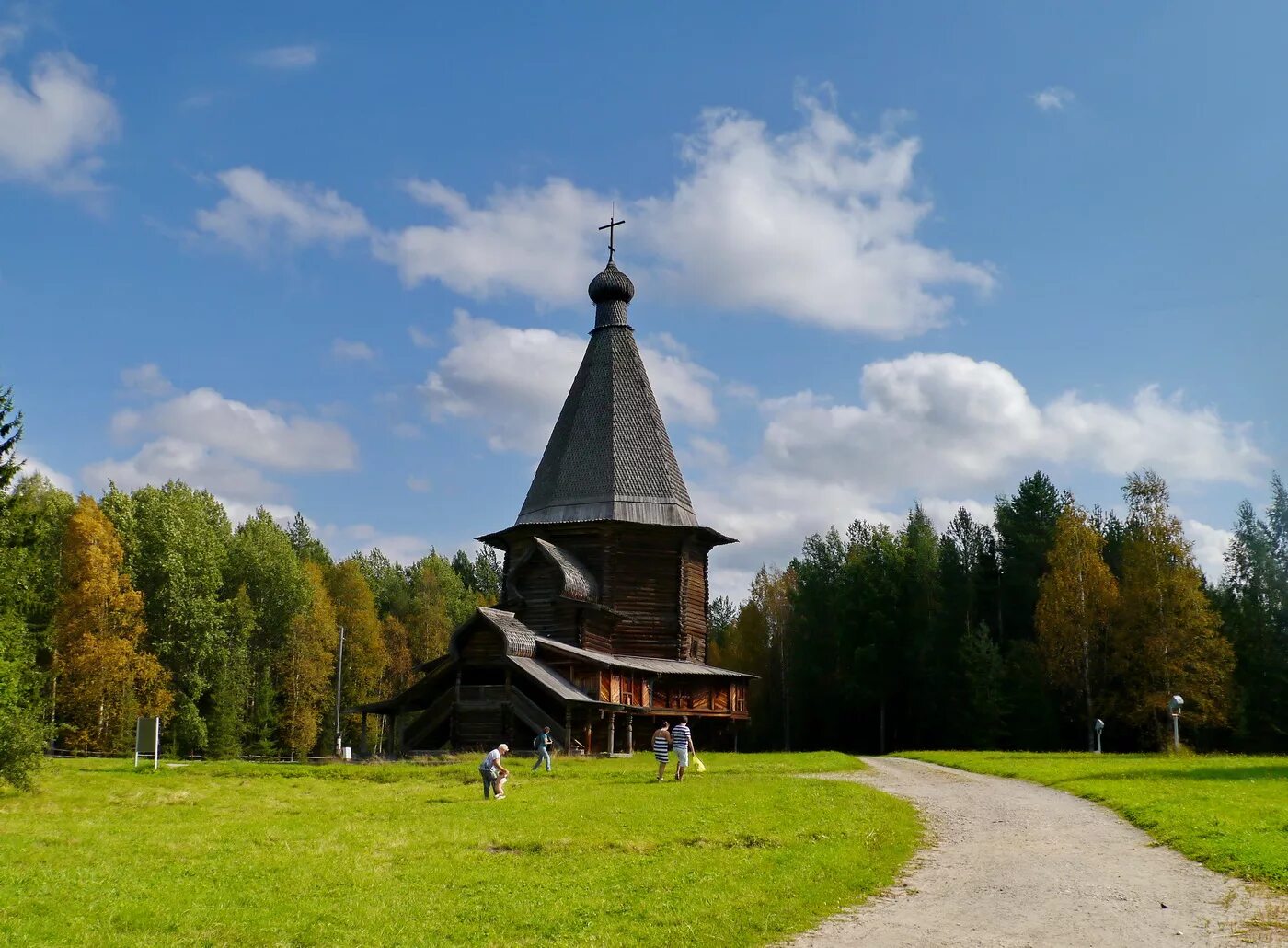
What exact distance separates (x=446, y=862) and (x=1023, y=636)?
45002 mm

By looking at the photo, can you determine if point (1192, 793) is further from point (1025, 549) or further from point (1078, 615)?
point (1025, 549)

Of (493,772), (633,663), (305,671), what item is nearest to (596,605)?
(633,663)

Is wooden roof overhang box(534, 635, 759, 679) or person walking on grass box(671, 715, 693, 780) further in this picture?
wooden roof overhang box(534, 635, 759, 679)

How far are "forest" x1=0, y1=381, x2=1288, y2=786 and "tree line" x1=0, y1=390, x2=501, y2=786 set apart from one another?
103 mm

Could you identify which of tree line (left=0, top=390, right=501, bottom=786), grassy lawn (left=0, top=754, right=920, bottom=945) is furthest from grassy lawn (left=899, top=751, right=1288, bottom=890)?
tree line (left=0, top=390, right=501, bottom=786)

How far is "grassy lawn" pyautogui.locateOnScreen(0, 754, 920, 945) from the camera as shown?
10133 mm

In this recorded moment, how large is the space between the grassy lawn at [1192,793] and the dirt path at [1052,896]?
0.42 meters

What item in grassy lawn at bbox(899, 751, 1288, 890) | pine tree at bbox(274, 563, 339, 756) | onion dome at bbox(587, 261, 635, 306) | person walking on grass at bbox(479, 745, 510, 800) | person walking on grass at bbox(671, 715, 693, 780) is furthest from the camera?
pine tree at bbox(274, 563, 339, 756)

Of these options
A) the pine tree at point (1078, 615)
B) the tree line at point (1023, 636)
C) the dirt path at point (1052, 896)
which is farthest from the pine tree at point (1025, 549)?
the dirt path at point (1052, 896)

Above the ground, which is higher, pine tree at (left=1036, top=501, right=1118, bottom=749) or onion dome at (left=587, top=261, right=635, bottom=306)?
onion dome at (left=587, top=261, right=635, bottom=306)

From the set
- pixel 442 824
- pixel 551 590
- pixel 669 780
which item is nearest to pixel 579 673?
pixel 551 590

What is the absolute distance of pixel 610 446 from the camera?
43.8 metres

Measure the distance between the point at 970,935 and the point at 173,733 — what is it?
41.1 metres

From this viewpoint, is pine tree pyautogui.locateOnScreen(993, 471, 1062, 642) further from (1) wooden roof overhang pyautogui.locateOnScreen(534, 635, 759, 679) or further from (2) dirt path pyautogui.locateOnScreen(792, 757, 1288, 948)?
(2) dirt path pyautogui.locateOnScreen(792, 757, 1288, 948)
